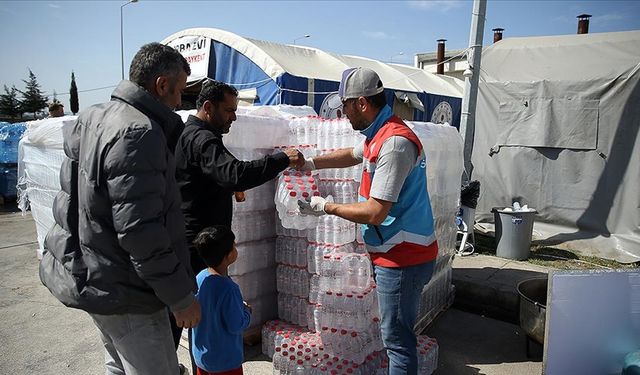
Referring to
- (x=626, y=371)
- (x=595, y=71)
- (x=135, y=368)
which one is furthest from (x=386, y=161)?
(x=595, y=71)

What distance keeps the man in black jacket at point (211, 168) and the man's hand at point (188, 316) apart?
845 millimetres

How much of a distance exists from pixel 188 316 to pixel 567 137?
8.16 m

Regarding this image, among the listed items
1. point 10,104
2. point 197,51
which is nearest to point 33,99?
point 10,104

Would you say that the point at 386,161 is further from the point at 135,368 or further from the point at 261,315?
the point at 261,315

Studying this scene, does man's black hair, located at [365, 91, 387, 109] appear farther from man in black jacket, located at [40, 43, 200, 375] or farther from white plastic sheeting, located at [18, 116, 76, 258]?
white plastic sheeting, located at [18, 116, 76, 258]

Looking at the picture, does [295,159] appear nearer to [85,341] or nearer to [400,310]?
[400,310]

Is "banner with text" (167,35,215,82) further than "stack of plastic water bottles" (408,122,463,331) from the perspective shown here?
Yes

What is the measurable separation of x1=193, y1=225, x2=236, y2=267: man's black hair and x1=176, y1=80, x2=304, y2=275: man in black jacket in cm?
23

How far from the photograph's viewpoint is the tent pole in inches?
296

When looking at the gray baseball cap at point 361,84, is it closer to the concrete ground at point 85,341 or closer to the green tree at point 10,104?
the concrete ground at point 85,341

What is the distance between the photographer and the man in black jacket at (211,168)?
2.69m

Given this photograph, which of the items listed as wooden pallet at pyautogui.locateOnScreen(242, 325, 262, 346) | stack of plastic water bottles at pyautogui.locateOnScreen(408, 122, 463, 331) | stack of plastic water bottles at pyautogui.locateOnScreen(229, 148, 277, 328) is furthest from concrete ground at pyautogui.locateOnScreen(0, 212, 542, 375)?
stack of plastic water bottles at pyautogui.locateOnScreen(229, 148, 277, 328)

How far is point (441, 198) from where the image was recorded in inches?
190

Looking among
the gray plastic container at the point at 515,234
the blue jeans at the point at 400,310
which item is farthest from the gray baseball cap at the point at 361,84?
the gray plastic container at the point at 515,234
